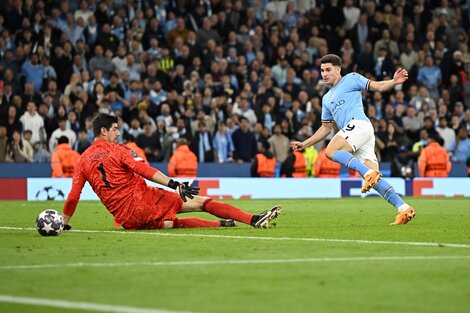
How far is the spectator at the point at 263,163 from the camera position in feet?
91.8

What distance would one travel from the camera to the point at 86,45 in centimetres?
2898

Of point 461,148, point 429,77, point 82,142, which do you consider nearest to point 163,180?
point 82,142

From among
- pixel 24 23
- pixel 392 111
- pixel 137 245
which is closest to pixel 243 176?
pixel 392 111

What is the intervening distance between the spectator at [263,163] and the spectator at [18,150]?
5661 mm

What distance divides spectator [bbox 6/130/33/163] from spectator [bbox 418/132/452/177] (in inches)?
390

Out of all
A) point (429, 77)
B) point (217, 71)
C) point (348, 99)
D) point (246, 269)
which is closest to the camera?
point (246, 269)

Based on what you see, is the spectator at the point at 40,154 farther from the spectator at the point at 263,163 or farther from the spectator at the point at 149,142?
the spectator at the point at 263,163

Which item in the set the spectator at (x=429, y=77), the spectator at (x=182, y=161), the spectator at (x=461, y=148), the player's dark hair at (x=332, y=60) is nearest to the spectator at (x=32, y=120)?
the spectator at (x=182, y=161)

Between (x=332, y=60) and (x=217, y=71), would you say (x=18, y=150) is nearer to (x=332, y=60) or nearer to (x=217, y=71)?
(x=217, y=71)

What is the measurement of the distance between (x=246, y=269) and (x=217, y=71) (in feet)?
69.4

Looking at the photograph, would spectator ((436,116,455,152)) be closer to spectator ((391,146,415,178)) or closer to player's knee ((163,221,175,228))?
spectator ((391,146,415,178))

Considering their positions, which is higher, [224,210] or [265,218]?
[224,210]

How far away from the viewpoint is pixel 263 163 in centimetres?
2806

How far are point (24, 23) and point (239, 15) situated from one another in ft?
21.4
